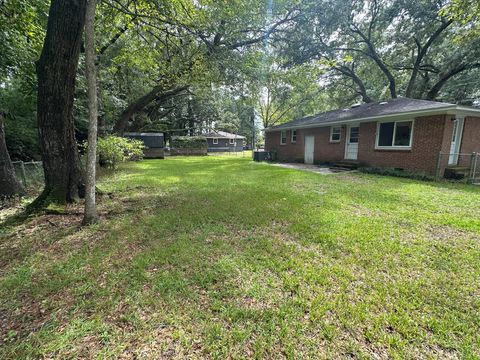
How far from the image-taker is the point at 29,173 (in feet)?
22.7

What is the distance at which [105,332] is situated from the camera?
1.92 m

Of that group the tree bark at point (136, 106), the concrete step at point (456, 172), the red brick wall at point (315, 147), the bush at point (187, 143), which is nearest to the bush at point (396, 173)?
the concrete step at point (456, 172)

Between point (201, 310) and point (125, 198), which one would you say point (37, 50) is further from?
point (201, 310)

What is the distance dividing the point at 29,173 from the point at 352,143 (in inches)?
540

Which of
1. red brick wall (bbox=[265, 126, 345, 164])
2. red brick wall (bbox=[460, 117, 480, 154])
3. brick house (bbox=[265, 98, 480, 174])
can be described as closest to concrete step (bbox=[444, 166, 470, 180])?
brick house (bbox=[265, 98, 480, 174])

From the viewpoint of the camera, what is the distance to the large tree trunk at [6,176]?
5414 mm

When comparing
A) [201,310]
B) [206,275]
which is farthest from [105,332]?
[206,275]

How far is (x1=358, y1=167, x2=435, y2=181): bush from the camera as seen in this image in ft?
28.3

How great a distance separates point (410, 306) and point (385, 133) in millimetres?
10271

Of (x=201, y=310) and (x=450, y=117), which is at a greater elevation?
(x=450, y=117)

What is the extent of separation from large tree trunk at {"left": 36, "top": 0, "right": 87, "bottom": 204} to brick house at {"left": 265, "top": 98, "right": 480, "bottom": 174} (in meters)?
10.8

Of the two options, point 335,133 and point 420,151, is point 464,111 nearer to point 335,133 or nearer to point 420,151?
point 420,151

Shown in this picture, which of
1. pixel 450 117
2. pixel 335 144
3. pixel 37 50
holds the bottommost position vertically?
pixel 335 144

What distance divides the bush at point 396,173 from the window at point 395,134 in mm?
1129
